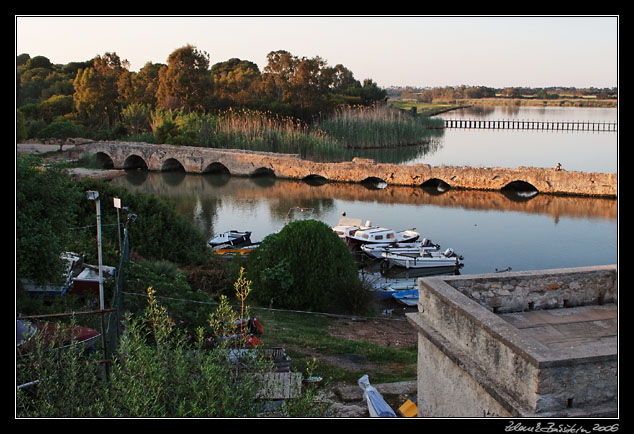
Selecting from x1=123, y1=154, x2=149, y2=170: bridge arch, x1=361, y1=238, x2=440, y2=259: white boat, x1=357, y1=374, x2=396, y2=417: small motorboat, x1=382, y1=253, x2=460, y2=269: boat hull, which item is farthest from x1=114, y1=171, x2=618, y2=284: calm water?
x1=357, y1=374, x2=396, y2=417: small motorboat

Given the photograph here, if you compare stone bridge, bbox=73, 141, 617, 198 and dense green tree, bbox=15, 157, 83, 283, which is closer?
dense green tree, bbox=15, 157, 83, 283

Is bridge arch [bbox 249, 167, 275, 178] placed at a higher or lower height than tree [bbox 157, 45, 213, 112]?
lower

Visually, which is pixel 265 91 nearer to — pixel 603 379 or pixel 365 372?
pixel 365 372

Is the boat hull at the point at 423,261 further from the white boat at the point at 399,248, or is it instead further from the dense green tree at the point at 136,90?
the dense green tree at the point at 136,90

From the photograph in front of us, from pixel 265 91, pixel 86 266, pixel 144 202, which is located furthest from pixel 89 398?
pixel 265 91

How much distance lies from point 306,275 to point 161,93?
4089 centimetres

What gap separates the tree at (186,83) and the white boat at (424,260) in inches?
1346

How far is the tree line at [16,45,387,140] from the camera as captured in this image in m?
51.9

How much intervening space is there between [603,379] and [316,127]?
4540 centimetres

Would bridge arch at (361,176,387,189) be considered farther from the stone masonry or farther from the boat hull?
the stone masonry

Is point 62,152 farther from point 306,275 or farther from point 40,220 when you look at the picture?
point 40,220

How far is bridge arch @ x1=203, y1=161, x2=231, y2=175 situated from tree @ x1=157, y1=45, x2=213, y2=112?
420 inches

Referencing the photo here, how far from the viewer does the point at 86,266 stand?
516 inches

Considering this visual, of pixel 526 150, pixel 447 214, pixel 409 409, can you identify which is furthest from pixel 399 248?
pixel 526 150
